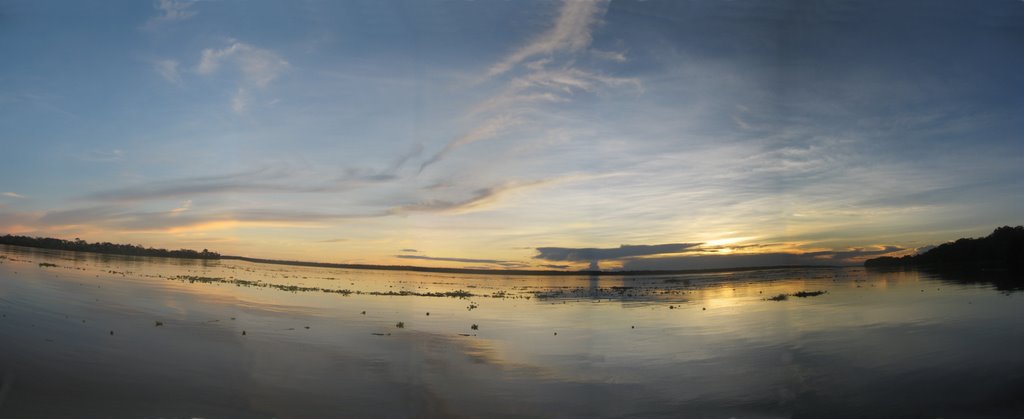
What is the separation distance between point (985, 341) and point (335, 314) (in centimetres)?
2552

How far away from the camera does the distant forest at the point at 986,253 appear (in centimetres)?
6344

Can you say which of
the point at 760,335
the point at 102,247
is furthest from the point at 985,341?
the point at 102,247

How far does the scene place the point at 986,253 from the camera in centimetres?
8262

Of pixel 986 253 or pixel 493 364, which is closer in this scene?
pixel 493 364

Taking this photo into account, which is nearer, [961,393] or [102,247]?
[961,393]

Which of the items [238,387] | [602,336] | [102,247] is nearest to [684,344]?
[602,336]

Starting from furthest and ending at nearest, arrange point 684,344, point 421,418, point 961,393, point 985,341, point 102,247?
point 102,247 → point 684,344 → point 985,341 → point 961,393 → point 421,418

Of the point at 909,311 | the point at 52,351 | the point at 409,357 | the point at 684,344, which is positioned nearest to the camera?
the point at 52,351

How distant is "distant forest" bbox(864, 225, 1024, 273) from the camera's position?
6344 cm

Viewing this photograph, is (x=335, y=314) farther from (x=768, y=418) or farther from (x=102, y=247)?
(x=102, y=247)

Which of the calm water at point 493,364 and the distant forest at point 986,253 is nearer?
the calm water at point 493,364

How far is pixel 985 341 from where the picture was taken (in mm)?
15688

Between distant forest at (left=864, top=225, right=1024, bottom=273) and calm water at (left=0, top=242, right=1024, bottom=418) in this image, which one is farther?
distant forest at (left=864, top=225, right=1024, bottom=273)

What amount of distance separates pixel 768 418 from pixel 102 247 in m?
239
